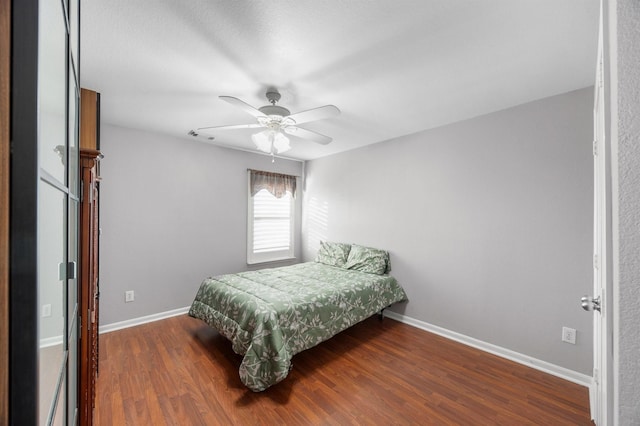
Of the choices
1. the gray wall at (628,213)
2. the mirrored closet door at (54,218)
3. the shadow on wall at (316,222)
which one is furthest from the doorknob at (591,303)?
the shadow on wall at (316,222)

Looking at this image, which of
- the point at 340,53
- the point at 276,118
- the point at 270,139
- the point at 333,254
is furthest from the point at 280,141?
the point at 333,254

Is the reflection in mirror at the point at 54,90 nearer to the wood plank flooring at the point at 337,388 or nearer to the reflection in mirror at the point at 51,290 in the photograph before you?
the reflection in mirror at the point at 51,290

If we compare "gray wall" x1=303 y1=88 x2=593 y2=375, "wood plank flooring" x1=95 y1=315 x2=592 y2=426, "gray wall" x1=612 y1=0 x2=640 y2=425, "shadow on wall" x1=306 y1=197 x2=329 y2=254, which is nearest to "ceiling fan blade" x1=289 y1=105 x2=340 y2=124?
"gray wall" x1=612 y1=0 x2=640 y2=425

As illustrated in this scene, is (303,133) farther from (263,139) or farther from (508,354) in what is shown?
(508,354)

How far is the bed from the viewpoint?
2.04 meters

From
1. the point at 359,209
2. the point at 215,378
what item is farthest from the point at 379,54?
the point at 215,378

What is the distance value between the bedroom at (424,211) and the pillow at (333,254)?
20 cm

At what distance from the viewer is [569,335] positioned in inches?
88.2

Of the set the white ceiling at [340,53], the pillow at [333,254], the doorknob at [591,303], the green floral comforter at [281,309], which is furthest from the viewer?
the pillow at [333,254]

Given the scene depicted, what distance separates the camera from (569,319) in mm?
2246

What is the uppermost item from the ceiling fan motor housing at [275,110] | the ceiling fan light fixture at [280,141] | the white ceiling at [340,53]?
the white ceiling at [340,53]

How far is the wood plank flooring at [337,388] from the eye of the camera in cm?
180

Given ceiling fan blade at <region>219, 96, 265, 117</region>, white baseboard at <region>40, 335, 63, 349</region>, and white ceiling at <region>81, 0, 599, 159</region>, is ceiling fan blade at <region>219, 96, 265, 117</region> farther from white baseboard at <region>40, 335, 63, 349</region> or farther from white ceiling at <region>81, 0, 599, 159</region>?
white baseboard at <region>40, 335, 63, 349</region>

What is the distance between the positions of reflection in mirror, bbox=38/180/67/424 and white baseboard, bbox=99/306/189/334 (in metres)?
2.71
